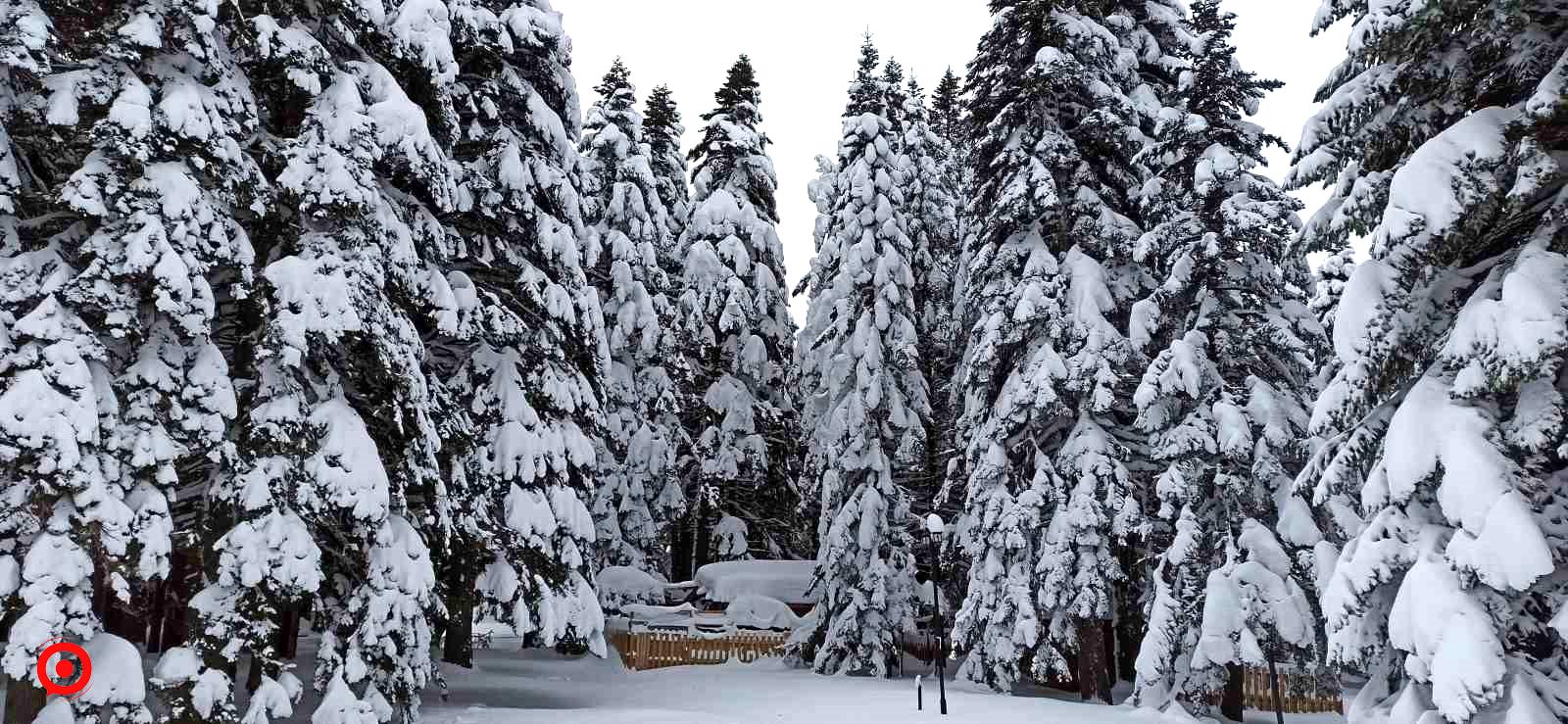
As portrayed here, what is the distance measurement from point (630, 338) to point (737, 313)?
159 inches

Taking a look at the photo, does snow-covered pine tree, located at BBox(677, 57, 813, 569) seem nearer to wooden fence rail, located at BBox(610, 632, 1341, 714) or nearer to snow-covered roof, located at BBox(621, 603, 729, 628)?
snow-covered roof, located at BBox(621, 603, 729, 628)

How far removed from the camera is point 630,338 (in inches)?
997

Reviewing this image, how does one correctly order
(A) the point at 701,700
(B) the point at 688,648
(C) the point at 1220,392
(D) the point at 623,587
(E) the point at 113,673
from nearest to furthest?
1. (E) the point at 113,673
2. (C) the point at 1220,392
3. (A) the point at 701,700
4. (B) the point at 688,648
5. (D) the point at 623,587

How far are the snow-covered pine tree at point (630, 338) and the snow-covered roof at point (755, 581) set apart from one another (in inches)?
68.2

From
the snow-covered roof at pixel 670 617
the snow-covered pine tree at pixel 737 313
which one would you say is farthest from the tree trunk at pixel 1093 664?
the snow-covered pine tree at pixel 737 313

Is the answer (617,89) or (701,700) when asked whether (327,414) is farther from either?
(617,89)

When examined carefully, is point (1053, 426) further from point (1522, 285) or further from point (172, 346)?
point (172, 346)

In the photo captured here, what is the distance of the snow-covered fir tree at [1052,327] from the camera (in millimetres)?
16828

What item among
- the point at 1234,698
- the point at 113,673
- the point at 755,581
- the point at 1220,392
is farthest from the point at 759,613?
the point at 113,673

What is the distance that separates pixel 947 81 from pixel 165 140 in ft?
89.8

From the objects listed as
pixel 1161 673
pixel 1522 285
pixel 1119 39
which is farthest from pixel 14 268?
pixel 1119 39

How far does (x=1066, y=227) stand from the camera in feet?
61.1

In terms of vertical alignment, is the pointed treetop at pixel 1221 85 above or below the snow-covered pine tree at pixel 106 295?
above

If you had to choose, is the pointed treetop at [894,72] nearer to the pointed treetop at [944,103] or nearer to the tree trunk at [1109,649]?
the pointed treetop at [944,103]
